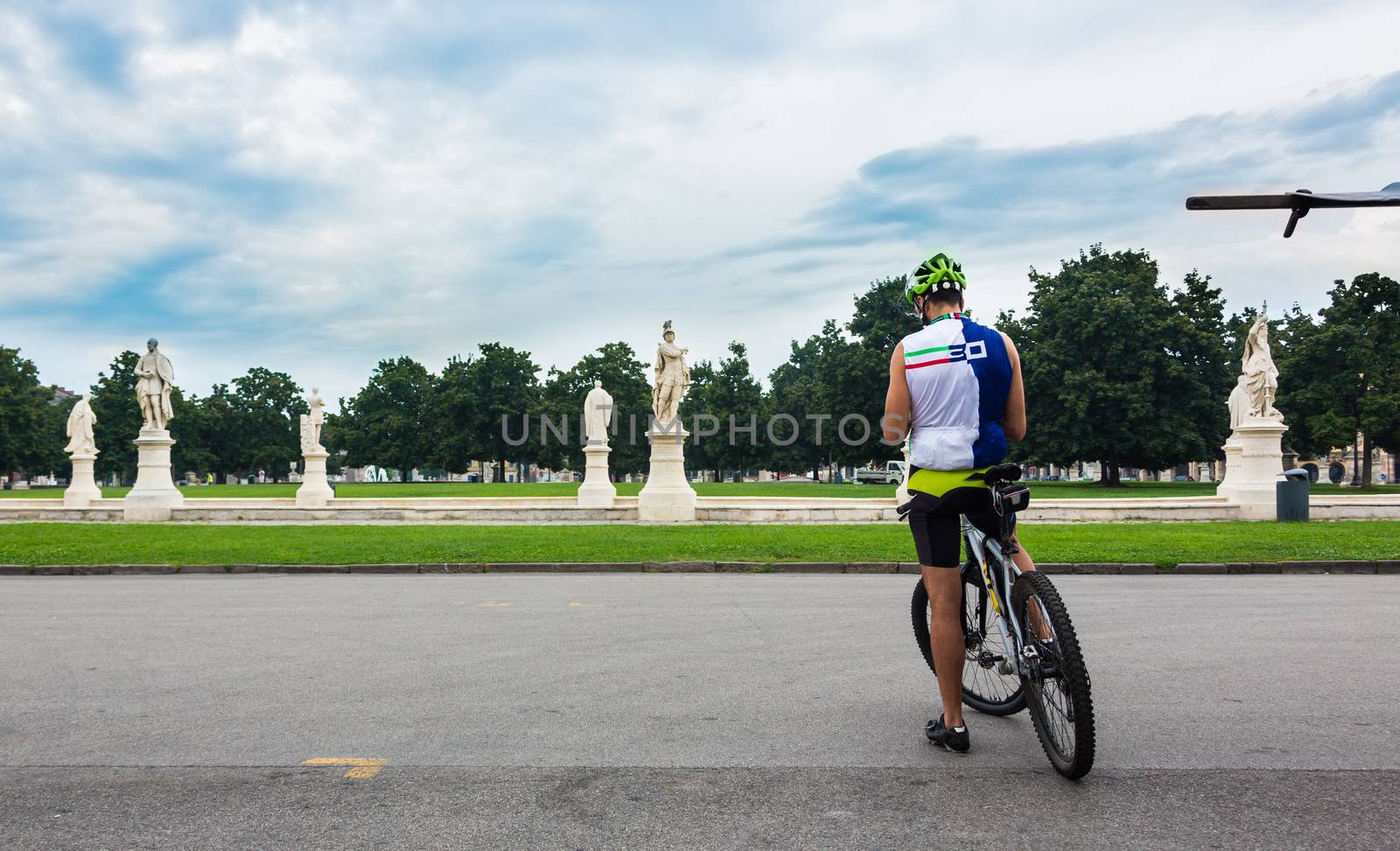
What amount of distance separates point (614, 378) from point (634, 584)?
6285 centimetres

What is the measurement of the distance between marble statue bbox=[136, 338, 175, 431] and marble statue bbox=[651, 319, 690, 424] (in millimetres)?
13110

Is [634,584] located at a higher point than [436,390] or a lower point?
lower

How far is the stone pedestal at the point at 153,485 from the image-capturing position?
82.5 feet

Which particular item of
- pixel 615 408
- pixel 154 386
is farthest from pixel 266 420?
pixel 154 386

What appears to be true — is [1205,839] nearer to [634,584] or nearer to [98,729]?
[98,729]

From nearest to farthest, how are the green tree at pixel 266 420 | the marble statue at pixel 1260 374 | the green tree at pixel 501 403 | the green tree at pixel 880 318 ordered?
the marble statue at pixel 1260 374
the green tree at pixel 880 318
the green tree at pixel 501 403
the green tree at pixel 266 420

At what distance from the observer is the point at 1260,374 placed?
24562mm

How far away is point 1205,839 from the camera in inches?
125

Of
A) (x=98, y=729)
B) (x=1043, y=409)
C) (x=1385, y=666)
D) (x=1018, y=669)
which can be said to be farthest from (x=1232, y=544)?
(x=1043, y=409)

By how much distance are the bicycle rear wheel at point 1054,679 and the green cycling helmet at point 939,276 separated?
1.31 metres

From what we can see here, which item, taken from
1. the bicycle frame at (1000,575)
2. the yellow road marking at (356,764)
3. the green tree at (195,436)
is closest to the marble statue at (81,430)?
the yellow road marking at (356,764)

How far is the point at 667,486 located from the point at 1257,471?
13926 millimetres

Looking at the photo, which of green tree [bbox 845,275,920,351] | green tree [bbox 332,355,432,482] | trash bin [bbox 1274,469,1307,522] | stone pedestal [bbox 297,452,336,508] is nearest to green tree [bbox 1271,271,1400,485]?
green tree [bbox 845,275,920,351]

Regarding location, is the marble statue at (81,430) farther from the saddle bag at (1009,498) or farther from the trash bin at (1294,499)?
the saddle bag at (1009,498)
